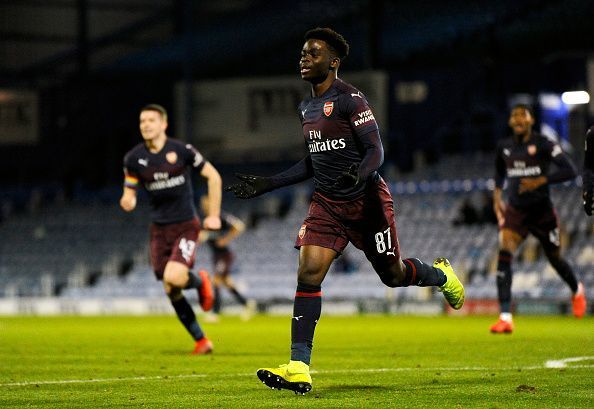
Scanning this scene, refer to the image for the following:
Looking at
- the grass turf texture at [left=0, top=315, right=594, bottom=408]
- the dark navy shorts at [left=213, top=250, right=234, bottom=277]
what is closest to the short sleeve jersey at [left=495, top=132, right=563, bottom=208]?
the grass turf texture at [left=0, top=315, right=594, bottom=408]

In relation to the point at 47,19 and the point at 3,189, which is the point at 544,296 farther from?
the point at 47,19

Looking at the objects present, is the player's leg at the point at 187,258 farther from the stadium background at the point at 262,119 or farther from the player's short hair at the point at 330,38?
the stadium background at the point at 262,119

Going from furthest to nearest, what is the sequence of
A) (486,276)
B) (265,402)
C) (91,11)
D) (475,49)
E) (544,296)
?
(91,11) < (475,49) < (486,276) < (544,296) < (265,402)

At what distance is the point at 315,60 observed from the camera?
8883mm

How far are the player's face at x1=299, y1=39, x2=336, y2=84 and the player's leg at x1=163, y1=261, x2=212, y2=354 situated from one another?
4.69 m

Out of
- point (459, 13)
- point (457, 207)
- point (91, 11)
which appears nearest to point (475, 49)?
point (459, 13)

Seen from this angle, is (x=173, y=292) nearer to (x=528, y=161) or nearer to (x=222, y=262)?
(x=528, y=161)

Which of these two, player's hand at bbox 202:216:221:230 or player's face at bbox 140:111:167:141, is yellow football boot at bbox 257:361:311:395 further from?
player's face at bbox 140:111:167:141

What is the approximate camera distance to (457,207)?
30422 mm

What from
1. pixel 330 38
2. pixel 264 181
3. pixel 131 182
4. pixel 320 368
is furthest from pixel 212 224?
pixel 330 38

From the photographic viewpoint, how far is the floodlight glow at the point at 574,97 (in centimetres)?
3247

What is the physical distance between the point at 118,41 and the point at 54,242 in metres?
12.4

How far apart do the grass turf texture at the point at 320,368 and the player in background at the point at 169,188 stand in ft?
3.22

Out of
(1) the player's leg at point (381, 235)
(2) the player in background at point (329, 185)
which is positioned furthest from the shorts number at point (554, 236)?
(2) the player in background at point (329, 185)
